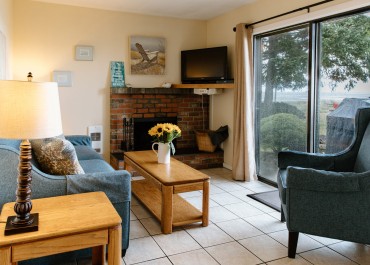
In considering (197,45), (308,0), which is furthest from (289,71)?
(197,45)

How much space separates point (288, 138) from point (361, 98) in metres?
1.04

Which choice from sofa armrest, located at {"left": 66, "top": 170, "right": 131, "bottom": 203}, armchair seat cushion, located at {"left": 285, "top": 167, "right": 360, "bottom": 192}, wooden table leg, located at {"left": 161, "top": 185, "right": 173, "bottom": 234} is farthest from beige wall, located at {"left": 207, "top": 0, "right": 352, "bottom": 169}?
sofa armrest, located at {"left": 66, "top": 170, "right": 131, "bottom": 203}

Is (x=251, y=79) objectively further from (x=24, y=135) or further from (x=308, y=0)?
(x=24, y=135)

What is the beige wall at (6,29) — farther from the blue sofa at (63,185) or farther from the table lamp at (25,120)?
the table lamp at (25,120)

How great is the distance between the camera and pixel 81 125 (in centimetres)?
482

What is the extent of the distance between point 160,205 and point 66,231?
67.2 inches

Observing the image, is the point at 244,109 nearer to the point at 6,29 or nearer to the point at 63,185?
the point at 63,185

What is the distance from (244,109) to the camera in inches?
169

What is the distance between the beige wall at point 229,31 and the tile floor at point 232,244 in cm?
196

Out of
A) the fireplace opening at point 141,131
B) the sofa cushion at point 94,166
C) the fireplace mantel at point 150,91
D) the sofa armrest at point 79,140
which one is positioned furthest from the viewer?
the fireplace opening at point 141,131

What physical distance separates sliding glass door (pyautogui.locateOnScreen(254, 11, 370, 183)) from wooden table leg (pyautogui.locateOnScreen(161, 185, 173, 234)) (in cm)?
181

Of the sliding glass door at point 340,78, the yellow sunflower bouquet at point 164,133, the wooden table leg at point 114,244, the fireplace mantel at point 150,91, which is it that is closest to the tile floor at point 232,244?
the wooden table leg at point 114,244

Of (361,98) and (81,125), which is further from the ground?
(361,98)

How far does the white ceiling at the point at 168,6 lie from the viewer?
4406mm
